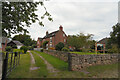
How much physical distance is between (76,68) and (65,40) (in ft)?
122

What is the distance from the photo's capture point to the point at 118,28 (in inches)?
987

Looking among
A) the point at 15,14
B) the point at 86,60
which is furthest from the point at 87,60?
the point at 15,14

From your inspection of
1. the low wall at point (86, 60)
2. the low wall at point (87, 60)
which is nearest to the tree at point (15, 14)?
the low wall at point (86, 60)

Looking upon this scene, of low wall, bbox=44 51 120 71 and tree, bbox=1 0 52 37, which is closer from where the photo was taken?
tree, bbox=1 0 52 37

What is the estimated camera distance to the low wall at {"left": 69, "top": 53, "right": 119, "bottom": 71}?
269 inches

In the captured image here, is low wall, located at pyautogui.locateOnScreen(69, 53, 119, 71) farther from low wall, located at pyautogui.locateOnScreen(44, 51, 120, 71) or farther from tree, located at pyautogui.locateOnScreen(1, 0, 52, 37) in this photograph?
tree, located at pyautogui.locateOnScreen(1, 0, 52, 37)

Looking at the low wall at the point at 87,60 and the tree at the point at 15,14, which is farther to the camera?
the low wall at the point at 87,60

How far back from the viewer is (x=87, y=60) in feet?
26.5

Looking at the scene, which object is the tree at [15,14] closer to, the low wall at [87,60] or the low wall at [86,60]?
the low wall at [86,60]

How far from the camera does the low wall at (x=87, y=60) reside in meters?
6.84

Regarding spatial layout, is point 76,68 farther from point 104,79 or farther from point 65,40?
point 65,40

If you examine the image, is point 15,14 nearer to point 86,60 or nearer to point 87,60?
point 86,60

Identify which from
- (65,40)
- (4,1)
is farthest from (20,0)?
(65,40)

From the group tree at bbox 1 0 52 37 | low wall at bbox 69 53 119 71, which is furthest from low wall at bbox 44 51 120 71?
Answer: tree at bbox 1 0 52 37
